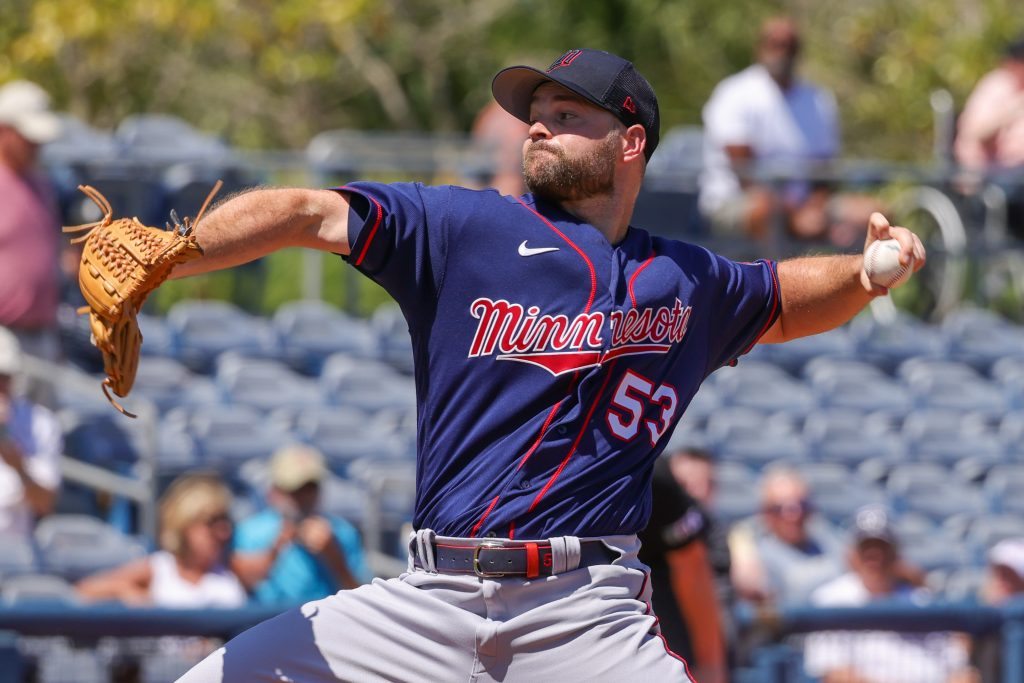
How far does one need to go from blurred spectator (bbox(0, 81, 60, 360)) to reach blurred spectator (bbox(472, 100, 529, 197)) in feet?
6.83

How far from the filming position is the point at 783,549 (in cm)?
723

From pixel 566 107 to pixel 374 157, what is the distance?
653cm

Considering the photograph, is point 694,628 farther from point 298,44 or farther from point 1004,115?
point 298,44

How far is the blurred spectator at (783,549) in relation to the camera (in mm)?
6668

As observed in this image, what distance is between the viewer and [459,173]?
29.4 feet

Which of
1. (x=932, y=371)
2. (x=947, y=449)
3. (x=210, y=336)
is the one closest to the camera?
(x=210, y=336)

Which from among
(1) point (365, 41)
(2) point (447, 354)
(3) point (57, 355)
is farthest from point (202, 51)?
(2) point (447, 354)

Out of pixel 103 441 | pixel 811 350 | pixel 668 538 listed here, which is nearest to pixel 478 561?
pixel 668 538

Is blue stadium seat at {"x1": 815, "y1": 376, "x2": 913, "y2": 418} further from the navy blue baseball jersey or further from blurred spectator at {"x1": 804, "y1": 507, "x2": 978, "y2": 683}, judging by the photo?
the navy blue baseball jersey

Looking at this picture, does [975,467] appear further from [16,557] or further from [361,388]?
[16,557]

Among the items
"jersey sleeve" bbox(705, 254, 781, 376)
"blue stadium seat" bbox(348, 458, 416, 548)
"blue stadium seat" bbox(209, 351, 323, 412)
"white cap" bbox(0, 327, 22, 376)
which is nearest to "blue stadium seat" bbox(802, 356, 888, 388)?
"blue stadium seat" bbox(209, 351, 323, 412)

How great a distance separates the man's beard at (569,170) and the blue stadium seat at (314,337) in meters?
5.25

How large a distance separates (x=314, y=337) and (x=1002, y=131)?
4309mm

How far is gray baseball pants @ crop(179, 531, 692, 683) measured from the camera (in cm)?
325
